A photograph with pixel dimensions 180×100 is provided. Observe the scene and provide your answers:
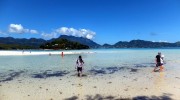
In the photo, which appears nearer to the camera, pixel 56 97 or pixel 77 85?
pixel 56 97

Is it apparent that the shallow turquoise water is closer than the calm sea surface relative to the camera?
Yes

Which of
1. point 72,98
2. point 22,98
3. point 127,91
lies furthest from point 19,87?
point 127,91

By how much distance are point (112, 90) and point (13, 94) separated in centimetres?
618

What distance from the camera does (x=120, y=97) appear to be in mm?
14438

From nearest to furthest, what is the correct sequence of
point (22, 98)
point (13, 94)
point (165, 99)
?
point (165, 99) < point (22, 98) < point (13, 94)

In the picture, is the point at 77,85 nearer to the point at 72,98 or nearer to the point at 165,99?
the point at 72,98

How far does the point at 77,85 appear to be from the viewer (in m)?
18.8

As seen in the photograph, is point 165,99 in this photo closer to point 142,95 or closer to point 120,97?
point 142,95

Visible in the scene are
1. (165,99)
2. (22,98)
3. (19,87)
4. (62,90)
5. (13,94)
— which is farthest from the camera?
(19,87)

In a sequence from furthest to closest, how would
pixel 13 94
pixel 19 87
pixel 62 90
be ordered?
pixel 19 87, pixel 62 90, pixel 13 94

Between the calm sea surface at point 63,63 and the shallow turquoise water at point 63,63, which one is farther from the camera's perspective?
the calm sea surface at point 63,63

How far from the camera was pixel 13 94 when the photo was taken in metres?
15.7

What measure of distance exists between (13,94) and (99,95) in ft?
17.3

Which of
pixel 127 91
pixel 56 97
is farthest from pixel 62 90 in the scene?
pixel 127 91
